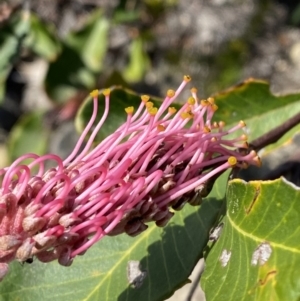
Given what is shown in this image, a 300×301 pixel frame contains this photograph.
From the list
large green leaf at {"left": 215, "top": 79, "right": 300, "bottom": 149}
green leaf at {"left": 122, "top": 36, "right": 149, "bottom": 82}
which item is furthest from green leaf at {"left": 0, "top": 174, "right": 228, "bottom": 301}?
green leaf at {"left": 122, "top": 36, "right": 149, "bottom": 82}

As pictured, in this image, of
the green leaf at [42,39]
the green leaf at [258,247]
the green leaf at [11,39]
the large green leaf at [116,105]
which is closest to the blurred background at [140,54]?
the green leaf at [42,39]

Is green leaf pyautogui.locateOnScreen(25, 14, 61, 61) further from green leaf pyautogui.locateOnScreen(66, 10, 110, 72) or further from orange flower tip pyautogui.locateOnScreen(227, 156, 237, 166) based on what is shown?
orange flower tip pyautogui.locateOnScreen(227, 156, 237, 166)

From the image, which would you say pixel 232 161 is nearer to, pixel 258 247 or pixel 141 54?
pixel 258 247

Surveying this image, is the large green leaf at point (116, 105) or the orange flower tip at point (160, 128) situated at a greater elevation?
the orange flower tip at point (160, 128)

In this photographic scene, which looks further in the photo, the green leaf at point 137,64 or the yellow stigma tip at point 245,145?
the green leaf at point 137,64

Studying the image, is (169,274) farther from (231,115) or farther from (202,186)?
(231,115)

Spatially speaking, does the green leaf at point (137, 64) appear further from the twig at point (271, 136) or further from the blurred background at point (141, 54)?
the twig at point (271, 136)

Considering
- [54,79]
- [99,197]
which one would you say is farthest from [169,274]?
[54,79]

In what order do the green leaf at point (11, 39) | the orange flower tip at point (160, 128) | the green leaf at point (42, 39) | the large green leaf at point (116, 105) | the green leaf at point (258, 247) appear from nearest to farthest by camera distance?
the green leaf at point (258, 247)
the orange flower tip at point (160, 128)
the large green leaf at point (116, 105)
the green leaf at point (11, 39)
the green leaf at point (42, 39)
